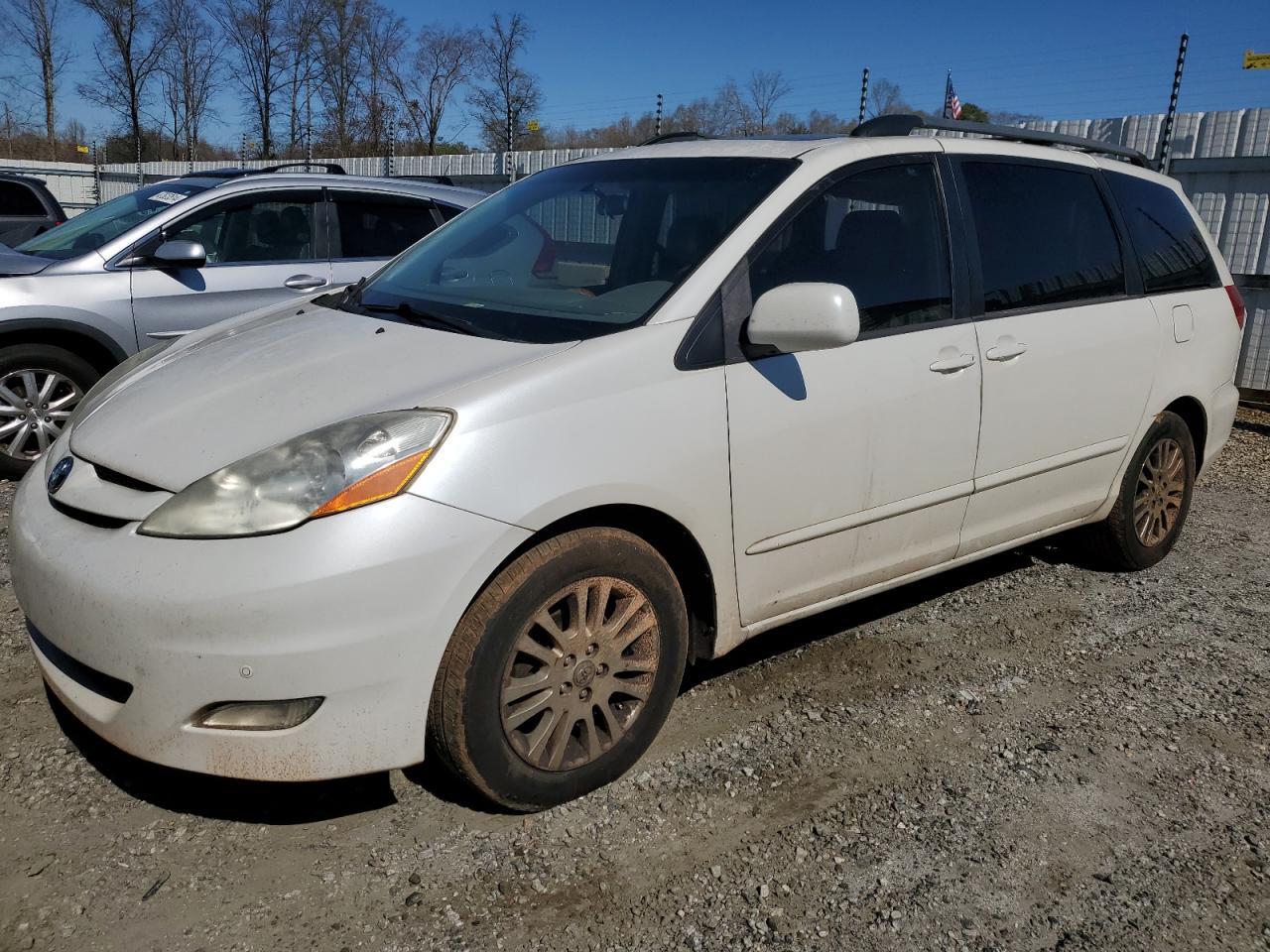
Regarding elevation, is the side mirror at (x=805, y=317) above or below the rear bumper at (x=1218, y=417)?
above

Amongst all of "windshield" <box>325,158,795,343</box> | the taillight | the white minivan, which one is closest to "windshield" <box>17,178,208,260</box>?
the white minivan

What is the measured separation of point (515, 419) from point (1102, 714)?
2.23 m

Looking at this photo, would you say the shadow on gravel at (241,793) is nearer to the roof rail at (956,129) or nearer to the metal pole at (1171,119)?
the roof rail at (956,129)

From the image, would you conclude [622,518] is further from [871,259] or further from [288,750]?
[871,259]

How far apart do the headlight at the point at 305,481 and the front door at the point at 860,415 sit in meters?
0.93

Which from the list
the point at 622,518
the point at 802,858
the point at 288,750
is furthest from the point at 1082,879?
the point at 288,750

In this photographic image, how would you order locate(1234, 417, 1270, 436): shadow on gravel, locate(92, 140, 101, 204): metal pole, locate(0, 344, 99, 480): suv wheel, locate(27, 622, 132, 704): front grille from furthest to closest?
locate(92, 140, 101, 204): metal pole, locate(1234, 417, 1270, 436): shadow on gravel, locate(0, 344, 99, 480): suv wheel, locate(27, 622, 132, 704): front grille

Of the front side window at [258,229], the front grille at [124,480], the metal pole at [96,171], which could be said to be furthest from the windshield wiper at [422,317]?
the metal pole at [96,171]

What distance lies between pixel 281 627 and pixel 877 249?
2.19m

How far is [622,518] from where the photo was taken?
2760 mm

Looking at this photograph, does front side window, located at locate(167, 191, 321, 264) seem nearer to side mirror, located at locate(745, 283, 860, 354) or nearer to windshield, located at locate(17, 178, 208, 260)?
windshield, located at locate(17, 178, 208, 260)

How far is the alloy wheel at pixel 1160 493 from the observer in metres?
4.50

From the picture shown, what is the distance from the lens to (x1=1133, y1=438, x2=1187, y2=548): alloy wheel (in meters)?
4.50

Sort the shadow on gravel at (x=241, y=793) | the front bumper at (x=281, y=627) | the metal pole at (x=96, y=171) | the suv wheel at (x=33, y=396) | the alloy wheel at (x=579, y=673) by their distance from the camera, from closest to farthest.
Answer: the front bumper at (x=281, y=627) < the alloy wheel at (x=579, y=673) < the shadow on gravel at (x=241, y=793) < the suv wheel at (x=33, y=396) < the metal pole at (x=96, y=171)
